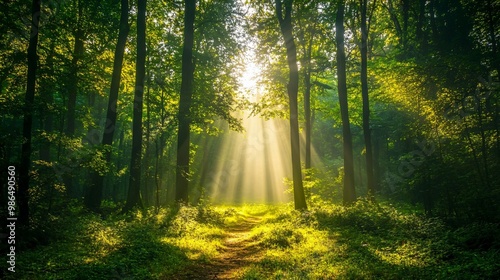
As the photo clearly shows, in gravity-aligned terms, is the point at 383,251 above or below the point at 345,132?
below

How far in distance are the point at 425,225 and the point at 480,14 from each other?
333 inches

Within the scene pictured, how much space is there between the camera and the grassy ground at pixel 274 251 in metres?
7.09

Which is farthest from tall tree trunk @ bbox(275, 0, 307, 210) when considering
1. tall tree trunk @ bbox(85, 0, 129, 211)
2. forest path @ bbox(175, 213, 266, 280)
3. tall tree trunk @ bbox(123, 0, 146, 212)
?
tall tree trunk @ bbox(85, 0, 129, 211)

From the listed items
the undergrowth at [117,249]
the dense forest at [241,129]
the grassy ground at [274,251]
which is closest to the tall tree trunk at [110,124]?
the dense forest at [241,129]

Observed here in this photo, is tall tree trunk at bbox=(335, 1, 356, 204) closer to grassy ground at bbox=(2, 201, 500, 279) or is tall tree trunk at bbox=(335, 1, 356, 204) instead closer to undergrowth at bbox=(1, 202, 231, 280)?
grassy ground at bbox=(2, 201, 500, 279)

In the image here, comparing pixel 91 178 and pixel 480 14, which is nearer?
pixel 480 14

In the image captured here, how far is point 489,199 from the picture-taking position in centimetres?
990

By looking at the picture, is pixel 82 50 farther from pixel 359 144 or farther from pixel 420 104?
pixel 359 144

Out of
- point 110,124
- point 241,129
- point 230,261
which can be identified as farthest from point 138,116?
point 230,261

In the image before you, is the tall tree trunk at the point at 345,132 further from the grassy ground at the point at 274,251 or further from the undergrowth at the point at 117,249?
the undergrowth at the point at 117,249

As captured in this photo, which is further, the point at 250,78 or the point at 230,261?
the point at 250,78

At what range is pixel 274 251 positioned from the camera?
33.7 feet

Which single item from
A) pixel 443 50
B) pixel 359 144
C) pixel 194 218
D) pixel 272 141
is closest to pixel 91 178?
pixel 194 218

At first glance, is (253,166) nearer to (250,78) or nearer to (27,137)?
(250,78)
